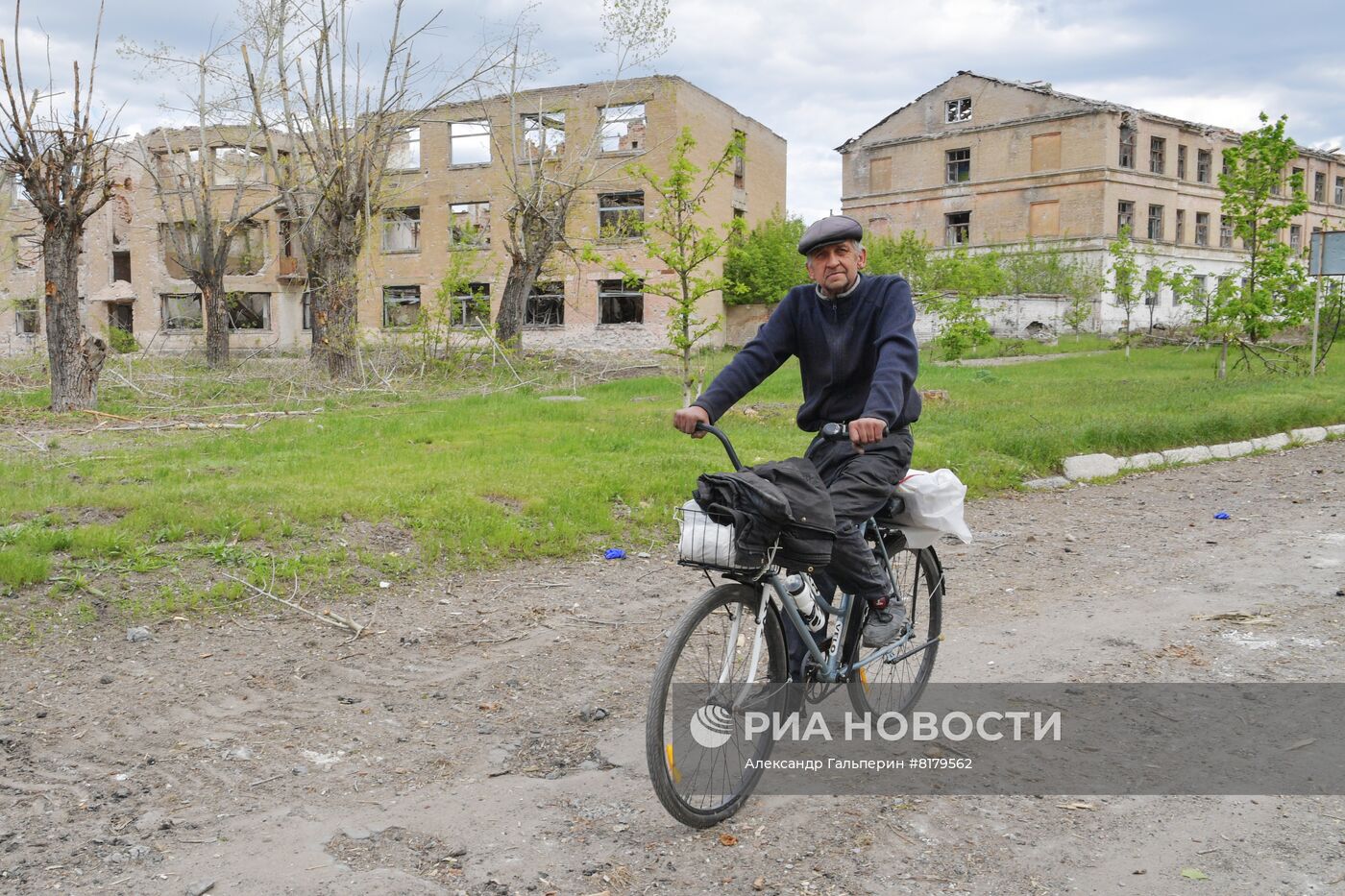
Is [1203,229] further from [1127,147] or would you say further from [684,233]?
[684,233]

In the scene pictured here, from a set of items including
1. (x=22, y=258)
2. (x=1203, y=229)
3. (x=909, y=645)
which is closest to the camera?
(x=909, y=645)

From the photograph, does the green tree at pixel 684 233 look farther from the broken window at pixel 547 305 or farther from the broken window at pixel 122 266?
the broken window at pixel 122 266

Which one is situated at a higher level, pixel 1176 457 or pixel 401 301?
pixel 401 301

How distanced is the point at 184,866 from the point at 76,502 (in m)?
4.85

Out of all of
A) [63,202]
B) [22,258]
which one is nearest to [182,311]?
[22,258]

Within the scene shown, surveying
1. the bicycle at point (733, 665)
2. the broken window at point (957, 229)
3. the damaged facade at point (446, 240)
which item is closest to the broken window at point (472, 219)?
the damaged facade at point (446, 240)

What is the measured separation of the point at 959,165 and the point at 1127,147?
7263 millimetres

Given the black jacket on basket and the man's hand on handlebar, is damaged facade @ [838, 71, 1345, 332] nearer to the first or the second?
the man's hand on handlebar

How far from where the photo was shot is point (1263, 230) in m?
22.1

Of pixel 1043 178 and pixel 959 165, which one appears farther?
pixel 959 165

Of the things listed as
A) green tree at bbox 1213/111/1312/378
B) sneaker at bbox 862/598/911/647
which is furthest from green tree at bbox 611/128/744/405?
green tree at bbox 1213/111/1312/378

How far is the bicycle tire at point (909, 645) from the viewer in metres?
4.43

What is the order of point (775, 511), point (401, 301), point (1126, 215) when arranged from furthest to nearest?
point (1126, 215) < point (401, 301) < point (775, 511)

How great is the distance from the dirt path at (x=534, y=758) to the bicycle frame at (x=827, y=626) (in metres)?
0.51
